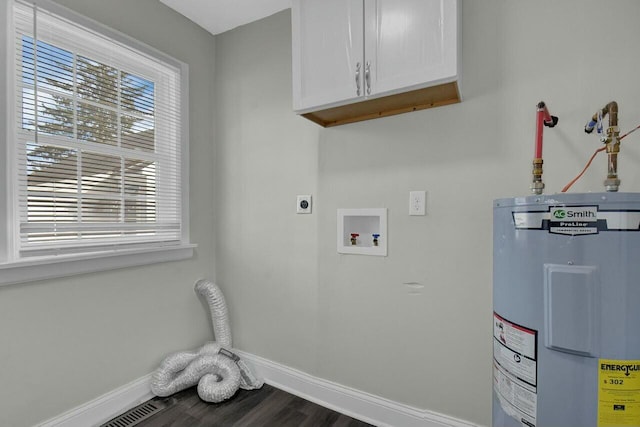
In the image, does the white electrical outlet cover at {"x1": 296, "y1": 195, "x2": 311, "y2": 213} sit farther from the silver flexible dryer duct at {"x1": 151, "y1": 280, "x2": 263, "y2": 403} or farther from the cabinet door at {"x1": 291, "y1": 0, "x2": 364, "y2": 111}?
A: the silver flexible dryer duct at {"x1": 151, "y1": 280, "x2": 263, "y2": 403}

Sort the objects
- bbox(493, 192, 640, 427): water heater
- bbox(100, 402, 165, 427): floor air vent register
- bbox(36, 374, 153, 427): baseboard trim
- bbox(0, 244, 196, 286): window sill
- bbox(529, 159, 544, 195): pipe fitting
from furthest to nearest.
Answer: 1. bbox(100, 402, 165, 427): floor air vent register
2. bbox(36, 374, 153, 427): baseboard trim
3. bbox(0, 244, 196, 286): window sill
4. bbox(529, 159, 544, 195): pipe fitting
5. bbox(493, 192, 640, 427): water heater

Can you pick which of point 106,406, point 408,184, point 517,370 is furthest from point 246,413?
point 408,184

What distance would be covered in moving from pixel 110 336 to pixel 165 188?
3.23 ft

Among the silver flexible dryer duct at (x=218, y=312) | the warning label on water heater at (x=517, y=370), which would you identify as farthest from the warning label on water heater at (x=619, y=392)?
the silver flexible dryer duct at (x=218, y=312)

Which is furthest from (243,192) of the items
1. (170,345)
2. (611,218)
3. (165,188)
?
(611,218)

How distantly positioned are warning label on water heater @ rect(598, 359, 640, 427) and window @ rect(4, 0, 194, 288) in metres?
2.21

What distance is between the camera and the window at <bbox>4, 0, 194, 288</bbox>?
1.46 m

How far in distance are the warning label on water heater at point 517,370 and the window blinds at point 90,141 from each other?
2031 mm

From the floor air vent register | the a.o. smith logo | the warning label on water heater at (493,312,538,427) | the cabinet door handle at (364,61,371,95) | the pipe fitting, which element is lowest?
the floor air vent register

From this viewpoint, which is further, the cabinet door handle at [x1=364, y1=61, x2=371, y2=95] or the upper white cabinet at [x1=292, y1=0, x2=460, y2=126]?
the cabinet door handle at [x1=364, y1=61, x2=371, y2=95]

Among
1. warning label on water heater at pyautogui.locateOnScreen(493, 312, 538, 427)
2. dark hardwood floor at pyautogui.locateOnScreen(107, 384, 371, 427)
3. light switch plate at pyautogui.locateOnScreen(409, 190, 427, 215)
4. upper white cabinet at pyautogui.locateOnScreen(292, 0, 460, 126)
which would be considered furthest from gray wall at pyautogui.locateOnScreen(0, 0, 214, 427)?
warning label on water heater at pyautogui.locateOnScreen(493, 312, 538, 427)

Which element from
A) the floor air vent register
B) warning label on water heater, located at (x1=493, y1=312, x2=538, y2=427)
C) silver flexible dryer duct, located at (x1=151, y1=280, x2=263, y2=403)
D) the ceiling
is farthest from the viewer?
the ceiling

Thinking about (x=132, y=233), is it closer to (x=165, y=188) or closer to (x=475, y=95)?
(x=165, y=188)

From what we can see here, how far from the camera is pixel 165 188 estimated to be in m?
2.10
